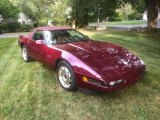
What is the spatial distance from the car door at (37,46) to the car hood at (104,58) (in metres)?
0.59

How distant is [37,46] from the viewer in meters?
6.21

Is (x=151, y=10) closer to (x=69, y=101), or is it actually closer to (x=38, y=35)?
(x=38, y=35)

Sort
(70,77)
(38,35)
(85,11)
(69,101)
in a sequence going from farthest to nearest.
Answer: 1. (85,11)
2. (38,35)
3. (70,77)
4. (69,101)

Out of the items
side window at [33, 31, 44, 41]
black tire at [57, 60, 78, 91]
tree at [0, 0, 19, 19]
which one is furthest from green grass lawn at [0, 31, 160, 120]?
tree at [0, 0, 19, 19]

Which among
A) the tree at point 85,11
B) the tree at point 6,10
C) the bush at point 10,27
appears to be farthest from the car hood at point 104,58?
the tree at point 6,10

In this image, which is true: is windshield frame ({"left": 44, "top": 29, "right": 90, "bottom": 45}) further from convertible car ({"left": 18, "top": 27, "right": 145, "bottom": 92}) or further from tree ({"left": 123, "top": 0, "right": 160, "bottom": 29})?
tree ({"left": 123, "top": 0, "right": 160, "bottom": 29})

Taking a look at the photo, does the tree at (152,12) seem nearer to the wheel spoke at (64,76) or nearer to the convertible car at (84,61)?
the convertible car at (84,61)

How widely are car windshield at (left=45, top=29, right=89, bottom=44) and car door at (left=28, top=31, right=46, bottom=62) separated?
240 mm

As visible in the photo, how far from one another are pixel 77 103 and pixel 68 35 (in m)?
2.39

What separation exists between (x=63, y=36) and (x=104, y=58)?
5.79 ft

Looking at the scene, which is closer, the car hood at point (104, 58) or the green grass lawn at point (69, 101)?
the green grass lawn at point (69, 101)

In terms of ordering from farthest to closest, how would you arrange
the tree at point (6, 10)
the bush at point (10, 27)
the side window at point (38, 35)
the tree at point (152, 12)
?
the tree at point (6, 10), the bush at point (10, 27), the tree at point (152, 12), the side window at point (38, 35)

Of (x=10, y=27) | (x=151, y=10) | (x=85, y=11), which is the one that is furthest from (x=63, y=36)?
(x=10, y=27)

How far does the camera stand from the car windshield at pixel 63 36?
19.4 feet
